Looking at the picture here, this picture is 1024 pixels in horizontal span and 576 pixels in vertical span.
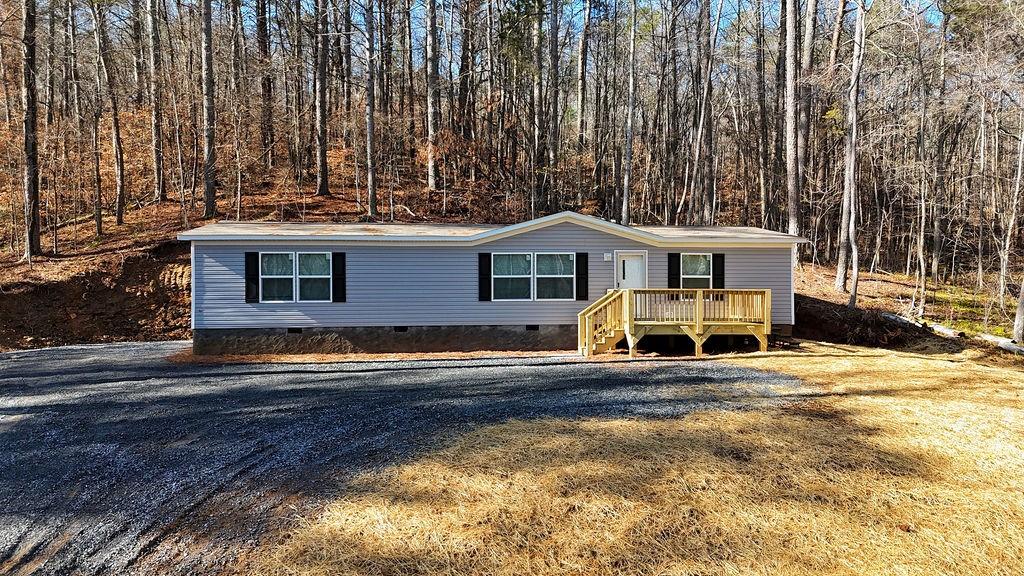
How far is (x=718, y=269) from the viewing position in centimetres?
1305

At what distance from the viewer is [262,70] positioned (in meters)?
22.0

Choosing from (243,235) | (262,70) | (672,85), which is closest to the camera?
(243,235)

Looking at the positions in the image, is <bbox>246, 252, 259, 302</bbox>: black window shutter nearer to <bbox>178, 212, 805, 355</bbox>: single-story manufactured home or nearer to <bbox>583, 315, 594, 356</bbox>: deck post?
<bbox>178, 212, 805, 355</bbox>: single-story manufactured home

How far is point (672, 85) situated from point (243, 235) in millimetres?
21233

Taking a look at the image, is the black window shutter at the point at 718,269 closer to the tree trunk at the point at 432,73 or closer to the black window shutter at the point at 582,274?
the black window shutter at the point at 582,274

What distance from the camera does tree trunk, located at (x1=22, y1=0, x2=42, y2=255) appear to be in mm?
15461

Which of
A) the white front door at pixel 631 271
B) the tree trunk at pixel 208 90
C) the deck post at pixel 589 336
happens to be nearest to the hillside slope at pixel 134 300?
the tree trunk at pixel 208 90

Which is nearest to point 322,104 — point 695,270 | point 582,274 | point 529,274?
point 529,274

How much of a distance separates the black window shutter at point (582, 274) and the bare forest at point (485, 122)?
800cm

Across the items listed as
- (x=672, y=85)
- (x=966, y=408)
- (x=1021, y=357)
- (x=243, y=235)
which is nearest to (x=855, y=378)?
(x=966, y=408)

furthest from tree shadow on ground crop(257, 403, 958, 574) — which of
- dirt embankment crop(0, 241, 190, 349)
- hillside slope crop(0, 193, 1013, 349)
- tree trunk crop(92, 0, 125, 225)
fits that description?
tree trunk crop(92, 0, 125, 225)

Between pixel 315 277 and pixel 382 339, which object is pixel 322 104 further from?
pixel 382 339

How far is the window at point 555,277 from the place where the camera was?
1273 cm

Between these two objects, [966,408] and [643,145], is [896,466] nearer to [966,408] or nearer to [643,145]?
[966,408]
